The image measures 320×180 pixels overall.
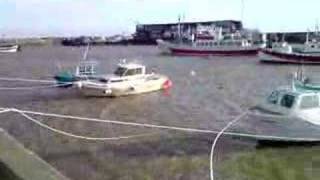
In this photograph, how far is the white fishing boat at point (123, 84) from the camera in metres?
36.1

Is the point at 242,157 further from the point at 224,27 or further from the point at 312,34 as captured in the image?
the point at 224,27

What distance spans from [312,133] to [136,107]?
14.9 m

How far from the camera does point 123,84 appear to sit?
36.9 metres

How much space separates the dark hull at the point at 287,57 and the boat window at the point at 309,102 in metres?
51.4

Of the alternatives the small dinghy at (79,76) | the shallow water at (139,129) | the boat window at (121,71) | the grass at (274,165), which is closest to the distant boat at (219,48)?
the shallow water at (139,129)

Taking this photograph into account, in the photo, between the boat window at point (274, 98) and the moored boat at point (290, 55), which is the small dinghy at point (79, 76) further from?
the moored boat at point (290, 55)

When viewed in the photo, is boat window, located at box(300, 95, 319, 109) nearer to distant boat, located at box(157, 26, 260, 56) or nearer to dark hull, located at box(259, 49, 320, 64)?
dark hull, located at box(259, 49, 320, 64)

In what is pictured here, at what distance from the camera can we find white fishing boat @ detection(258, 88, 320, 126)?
1755cm

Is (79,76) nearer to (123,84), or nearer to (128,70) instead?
(128,70)

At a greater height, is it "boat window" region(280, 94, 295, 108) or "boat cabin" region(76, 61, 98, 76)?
"boat window" region(280, 94, 295, 108)

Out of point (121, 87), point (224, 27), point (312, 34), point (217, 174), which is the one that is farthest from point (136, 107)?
point (224, 27)

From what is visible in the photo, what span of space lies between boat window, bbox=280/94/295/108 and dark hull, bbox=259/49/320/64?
51401 millimetres

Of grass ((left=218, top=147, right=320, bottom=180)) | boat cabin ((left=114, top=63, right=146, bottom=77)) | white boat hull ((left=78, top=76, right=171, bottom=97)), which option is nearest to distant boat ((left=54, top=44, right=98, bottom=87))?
boat cabin ((left=114, top=63, right=146, bottom=77))

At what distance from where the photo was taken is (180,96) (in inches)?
1455
